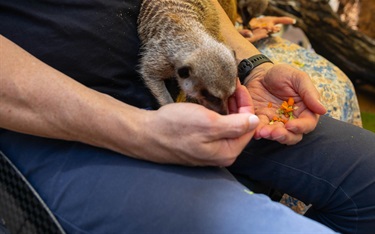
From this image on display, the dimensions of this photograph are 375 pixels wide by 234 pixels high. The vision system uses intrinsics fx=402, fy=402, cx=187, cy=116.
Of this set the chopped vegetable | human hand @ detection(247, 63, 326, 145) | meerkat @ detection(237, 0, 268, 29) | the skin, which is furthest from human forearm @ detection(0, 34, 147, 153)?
meerkat @ detection(237, 0, 268, 29)

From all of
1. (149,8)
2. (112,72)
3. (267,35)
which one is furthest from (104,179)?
(267,35)

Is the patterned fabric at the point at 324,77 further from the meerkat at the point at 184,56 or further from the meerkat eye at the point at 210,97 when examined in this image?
the meerkat eye at the point at 210,97

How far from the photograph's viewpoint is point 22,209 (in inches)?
34.5

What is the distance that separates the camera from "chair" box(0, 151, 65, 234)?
87cm

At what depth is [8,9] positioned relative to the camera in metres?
0.95

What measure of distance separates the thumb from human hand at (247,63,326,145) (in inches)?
7.7

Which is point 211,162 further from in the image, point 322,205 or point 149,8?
point 149,8

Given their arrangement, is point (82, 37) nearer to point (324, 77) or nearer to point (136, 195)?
point (136, 195)

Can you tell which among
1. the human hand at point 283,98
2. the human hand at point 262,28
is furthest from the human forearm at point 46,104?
the human hand at point 262,28

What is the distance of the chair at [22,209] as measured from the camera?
867 millimetres

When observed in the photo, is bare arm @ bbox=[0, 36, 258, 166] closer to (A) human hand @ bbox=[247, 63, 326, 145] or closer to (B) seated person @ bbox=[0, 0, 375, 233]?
(B) seated person @ bbox=[0, 0, 375, 233]

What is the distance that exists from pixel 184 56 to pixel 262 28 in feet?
3.24

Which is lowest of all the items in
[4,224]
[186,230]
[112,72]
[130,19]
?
[4,224]

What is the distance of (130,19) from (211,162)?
0.54 m
